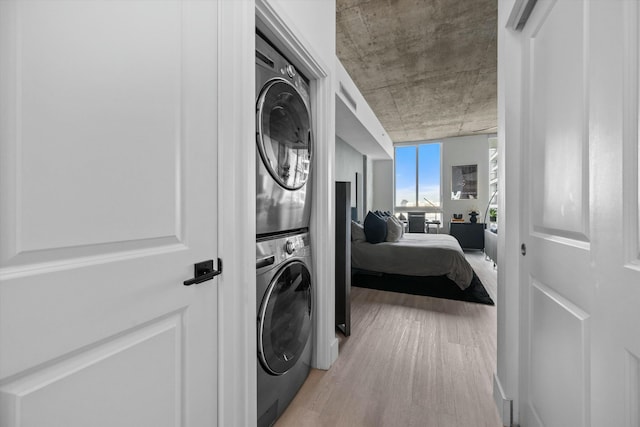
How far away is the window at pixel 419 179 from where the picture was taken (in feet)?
26.8

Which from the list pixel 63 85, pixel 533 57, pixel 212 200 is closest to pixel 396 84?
pixel 533 57

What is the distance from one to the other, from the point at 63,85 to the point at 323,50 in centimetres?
157

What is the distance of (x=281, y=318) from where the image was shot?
1371 mm

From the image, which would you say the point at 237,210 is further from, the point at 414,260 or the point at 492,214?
the point at 492,214

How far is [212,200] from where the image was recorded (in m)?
0.98

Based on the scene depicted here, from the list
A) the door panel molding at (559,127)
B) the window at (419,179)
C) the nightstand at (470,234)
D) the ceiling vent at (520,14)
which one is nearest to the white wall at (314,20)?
the ceiling vent at (520,14)

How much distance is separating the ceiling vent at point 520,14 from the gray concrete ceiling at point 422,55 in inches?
68.3

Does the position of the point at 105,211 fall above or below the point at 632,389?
above

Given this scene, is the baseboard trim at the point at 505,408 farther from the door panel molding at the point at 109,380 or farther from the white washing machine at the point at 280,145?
the door panel molding at the point at 109,380

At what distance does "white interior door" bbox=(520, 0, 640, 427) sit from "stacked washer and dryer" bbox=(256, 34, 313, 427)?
1.09 metres

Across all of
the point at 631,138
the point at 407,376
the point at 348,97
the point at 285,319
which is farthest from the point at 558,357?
the point at 348,97

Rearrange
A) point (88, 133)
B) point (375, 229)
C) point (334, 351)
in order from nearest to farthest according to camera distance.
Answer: point (88, 133) < point (334, 351) < point (375, 229)

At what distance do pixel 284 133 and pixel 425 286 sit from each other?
2998 millimetres

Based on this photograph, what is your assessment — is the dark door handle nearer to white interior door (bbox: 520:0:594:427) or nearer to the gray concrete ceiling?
white interior door (bbox: 520:0:594:427)
